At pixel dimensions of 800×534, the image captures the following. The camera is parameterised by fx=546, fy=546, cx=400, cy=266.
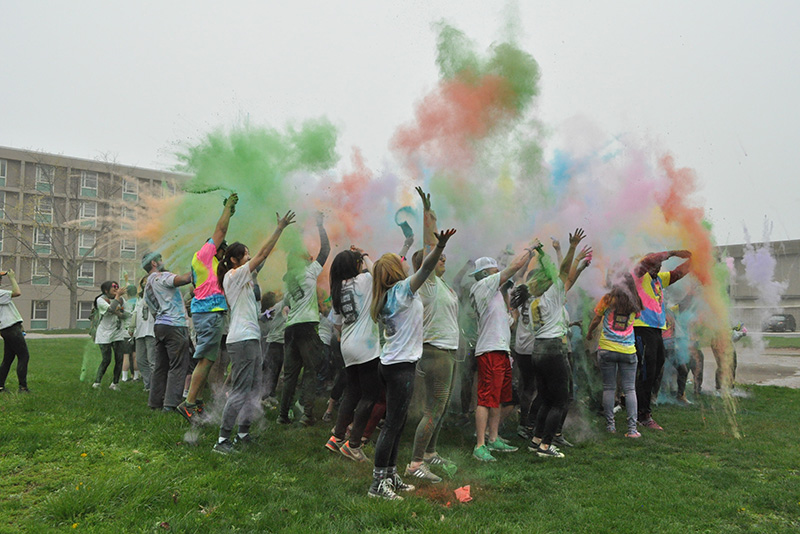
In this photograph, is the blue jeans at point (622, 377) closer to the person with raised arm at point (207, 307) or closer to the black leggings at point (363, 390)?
the black leggings at point (363, 390)

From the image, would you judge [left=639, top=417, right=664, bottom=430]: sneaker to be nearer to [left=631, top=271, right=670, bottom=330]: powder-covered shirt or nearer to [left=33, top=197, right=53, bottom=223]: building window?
[left=631, top=271, right=670, bottom=330]: powder-covered shirt

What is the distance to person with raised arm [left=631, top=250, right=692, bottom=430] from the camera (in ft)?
23.0

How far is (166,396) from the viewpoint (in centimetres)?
656

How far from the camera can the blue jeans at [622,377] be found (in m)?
6.52

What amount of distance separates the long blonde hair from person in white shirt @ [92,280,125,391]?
649cm

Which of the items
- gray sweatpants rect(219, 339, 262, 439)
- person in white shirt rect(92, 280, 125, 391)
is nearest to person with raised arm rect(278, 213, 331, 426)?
gray sweatpants rect(219, 339, 262, 439)

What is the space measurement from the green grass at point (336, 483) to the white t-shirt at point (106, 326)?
2.71m

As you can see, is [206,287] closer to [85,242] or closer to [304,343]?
[304,343]

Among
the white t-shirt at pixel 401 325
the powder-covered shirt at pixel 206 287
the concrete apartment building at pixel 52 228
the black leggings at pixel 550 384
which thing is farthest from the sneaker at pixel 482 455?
the concrete apartment building at pixel 52 228

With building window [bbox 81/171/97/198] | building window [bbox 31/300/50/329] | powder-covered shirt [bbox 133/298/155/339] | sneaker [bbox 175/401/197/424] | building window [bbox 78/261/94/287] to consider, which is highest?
building window [bbox 81/171/97/198]

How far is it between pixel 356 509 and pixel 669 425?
515 centimetres

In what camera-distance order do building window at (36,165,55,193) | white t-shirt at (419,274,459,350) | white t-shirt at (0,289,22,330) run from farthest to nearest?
building window at (36,165,55,193) → white t-shirt at (0,289,22,330) → white t-shirt at (419,274,459,350)

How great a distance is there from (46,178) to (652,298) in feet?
132

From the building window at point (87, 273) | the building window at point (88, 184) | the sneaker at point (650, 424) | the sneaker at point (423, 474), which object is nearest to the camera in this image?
the sneaker at point (423, 474)
